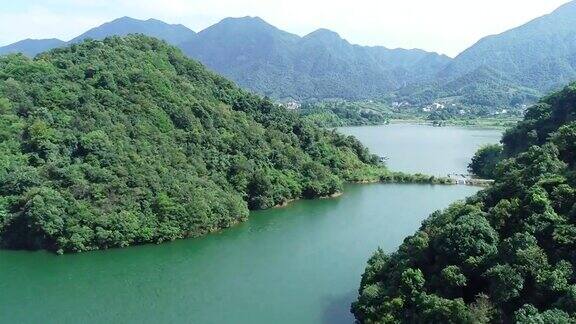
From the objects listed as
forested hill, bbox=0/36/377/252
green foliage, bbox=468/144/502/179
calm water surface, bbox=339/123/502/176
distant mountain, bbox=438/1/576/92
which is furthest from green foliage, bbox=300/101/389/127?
distant mountain, bbox=438/1/576/92

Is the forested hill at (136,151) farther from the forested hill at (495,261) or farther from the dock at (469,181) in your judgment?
the forested hill at (495,261)

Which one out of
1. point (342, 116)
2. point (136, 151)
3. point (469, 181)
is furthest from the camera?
point (342, 116)

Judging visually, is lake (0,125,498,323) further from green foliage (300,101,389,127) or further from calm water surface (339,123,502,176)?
green foliage (300,101,389,127)

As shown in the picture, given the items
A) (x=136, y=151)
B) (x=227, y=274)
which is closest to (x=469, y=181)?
(x=227, y=274)

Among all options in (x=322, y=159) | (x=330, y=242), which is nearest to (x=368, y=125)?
(x=322, y=159)

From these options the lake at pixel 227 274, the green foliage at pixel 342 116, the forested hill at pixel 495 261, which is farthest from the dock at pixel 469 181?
the green foliage at pixel 342 116

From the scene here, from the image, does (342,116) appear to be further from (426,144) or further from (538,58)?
(538,58)
